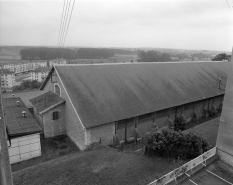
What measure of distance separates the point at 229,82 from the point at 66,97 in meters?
12.5

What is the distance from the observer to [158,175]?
10.2 meters

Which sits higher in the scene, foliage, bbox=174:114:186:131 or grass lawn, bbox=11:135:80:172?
foliage, bbox=174:114:186:131

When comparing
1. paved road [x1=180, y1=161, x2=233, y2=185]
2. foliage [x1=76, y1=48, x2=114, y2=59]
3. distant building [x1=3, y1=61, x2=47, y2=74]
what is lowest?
paved road [x1=180, y1=161, x2=233, y2=185]

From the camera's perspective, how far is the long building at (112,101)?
1573cm

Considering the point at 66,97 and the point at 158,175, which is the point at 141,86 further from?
the point at 158,175

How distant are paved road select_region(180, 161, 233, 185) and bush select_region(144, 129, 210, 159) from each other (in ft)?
4.11

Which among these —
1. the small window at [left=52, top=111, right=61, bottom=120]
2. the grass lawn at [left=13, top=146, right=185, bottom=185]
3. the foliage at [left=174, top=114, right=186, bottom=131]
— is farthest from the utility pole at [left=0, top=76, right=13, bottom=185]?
the foliage at [left=174, top=114, right=186, bottom=131]

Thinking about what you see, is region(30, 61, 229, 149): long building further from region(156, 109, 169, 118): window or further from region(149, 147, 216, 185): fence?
region(149, 147, 216, 185): fence

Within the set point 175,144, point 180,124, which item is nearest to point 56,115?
point 175,144

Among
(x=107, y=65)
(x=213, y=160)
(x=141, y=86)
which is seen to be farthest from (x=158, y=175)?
(x=107, y=65)

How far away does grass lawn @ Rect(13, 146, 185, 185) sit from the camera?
393 inches

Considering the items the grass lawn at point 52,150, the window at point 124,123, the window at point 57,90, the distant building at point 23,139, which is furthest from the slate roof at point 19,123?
the window at point 124,123

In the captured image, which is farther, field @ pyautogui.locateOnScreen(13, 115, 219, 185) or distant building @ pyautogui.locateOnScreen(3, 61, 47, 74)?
field @ pyautogui.locateOnScreen(13, 115, 219, 185)

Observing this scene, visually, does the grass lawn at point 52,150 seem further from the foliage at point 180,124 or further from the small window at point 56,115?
the foliage at point 180,124
